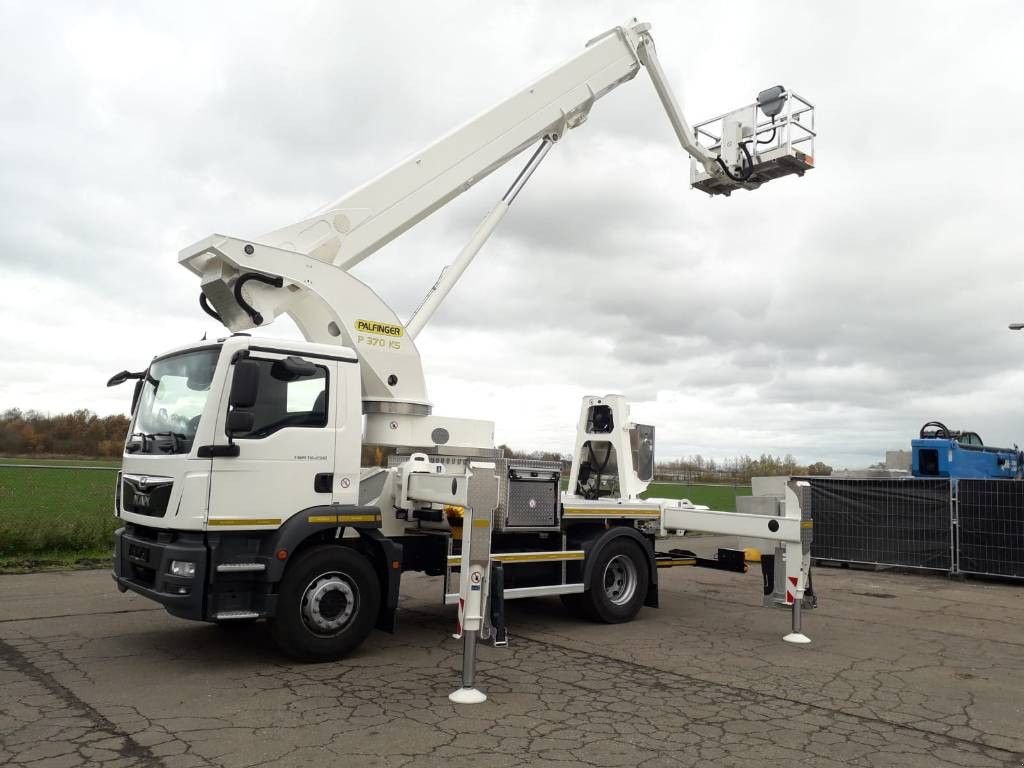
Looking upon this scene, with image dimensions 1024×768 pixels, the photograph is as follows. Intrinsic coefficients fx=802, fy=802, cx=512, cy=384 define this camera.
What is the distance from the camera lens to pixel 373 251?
8.59 m

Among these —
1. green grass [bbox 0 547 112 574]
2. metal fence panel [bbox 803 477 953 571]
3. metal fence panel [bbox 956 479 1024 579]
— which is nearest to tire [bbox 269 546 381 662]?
green grass [bbox 0 547 112 574]

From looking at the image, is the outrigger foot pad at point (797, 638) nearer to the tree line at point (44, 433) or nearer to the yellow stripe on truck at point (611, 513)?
the yellow stripe on truck at point (611, 513)

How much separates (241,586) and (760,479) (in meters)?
6.04

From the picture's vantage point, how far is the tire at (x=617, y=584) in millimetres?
8938

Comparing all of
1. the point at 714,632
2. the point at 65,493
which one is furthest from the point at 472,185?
the point at 65,493

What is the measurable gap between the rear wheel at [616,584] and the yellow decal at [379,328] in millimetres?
3315

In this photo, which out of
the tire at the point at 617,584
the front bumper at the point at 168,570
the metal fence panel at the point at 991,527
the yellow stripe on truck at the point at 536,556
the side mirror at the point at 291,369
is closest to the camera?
the front bumper at the point at 168,570

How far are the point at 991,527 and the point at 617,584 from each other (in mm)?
8372

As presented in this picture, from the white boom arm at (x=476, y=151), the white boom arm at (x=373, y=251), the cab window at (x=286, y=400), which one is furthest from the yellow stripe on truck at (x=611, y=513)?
the white boom arm at (x=476, y=151)

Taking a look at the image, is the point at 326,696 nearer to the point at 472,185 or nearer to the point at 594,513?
the point at 594,513

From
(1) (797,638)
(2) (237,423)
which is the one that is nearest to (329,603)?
(2) (237,423)

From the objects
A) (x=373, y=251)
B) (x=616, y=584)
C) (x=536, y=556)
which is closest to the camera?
(x=536, y=556)

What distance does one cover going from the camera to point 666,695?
6.23 m

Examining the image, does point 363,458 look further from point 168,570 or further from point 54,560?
point 54,560
